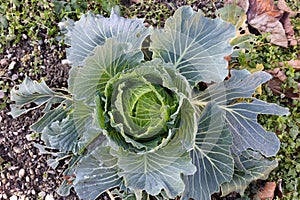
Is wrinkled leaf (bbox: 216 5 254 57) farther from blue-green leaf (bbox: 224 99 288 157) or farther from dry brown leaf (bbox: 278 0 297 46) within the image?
blue-green leaf (bbox: 224 99 288 157)

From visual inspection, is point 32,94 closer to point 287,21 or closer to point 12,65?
point 12,65

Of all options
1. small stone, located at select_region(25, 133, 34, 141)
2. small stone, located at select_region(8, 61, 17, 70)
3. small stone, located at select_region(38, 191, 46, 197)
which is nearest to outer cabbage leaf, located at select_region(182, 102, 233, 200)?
small stone, located at select_region(38, 191, 46, 197)

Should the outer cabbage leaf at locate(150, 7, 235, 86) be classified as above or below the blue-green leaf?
above

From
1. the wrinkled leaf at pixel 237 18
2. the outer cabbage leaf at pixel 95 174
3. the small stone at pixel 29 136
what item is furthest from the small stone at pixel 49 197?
the wrinkled leaf at pixel 237 18

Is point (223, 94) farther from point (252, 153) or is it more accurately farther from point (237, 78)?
point (252, 153)

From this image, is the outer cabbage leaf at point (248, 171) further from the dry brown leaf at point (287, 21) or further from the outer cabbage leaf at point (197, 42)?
the dry brown leaf at point (287, 21)

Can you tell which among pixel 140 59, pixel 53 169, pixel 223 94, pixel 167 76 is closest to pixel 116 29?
pixel 140 59

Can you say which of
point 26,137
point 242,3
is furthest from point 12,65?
point 242,3
